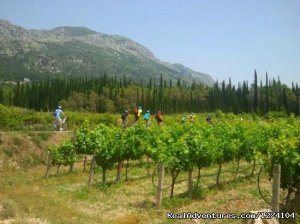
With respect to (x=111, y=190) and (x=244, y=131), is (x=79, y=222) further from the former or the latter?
(x=244, y=131)

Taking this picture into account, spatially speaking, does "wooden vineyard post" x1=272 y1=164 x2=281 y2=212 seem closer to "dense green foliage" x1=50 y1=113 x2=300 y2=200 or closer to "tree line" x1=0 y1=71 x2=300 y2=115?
"dense green foliage" x1=50 y1=113 x2=300 y2=200

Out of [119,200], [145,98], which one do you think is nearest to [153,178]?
[119,200]

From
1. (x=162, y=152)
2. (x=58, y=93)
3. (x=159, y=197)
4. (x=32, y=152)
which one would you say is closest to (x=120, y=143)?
(x=162, y=152)

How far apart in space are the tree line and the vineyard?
65.3m

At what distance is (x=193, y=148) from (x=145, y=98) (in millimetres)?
87193

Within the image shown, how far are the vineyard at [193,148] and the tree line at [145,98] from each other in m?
65.3

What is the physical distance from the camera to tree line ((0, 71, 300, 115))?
299 ft

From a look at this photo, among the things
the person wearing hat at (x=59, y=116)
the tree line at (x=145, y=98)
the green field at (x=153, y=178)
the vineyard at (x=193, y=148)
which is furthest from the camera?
the tree line at (x=145, y=98)

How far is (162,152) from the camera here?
52.9 ft

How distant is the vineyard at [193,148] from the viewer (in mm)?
12055

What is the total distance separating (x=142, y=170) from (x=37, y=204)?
37.7 ft

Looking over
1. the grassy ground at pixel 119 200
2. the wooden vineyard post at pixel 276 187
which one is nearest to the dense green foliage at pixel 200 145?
the wooden vineyard post at pixel 276 187

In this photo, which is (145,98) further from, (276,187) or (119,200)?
(276,187)

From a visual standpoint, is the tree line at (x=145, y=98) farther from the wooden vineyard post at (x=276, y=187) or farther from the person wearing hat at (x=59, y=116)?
the wooden vineyard post at (x=276, y=187)
